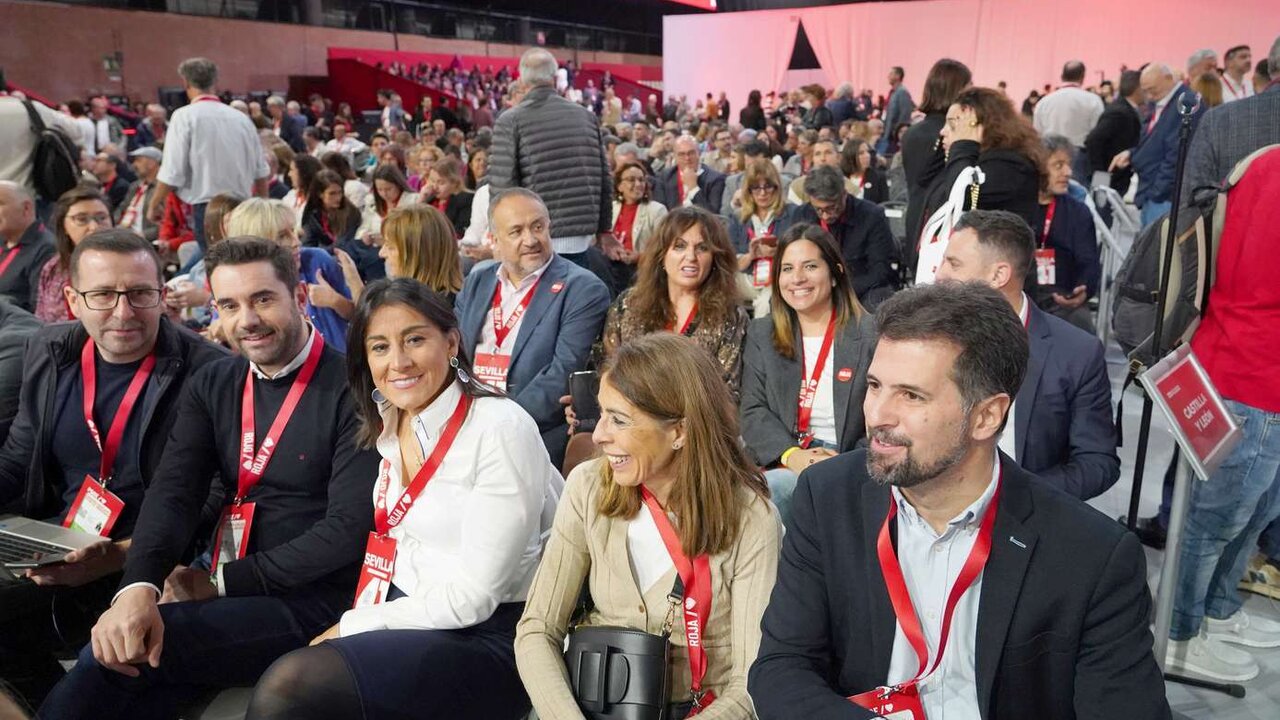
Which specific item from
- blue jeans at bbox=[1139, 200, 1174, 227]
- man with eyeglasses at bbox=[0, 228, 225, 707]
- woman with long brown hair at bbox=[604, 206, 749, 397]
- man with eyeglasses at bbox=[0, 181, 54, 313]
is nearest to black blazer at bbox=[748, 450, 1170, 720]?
woman with long brown hair at bbox=[604, 206, 749, 397]

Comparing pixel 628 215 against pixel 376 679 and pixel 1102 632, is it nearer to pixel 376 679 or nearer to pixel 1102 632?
pixel 376 679

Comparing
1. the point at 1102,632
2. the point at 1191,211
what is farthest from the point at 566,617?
the point at 1191,211

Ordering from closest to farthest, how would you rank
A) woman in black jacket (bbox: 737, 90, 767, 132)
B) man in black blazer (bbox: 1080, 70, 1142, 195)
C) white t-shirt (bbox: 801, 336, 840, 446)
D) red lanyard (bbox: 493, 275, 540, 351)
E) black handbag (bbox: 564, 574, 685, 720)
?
black handbag (bbox: 564, 574, 685, 720), white t-shirt (bbox: 801, 336, 840, 446), red lanyard (bbox: 493, 275, 540, 351), man in black blazer (bbox: 1080, 70, 1142, 195), woman in black jacket (bbox: 737, 90, 767, 132)

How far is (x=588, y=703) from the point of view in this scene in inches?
76.0

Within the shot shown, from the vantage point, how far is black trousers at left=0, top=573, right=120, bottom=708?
240cm

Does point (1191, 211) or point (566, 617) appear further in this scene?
point (1191, 211)

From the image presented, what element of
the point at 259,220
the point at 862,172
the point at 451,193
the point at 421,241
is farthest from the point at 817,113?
the point at 259,220

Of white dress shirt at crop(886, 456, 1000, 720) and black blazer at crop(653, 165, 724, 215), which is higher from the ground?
black blazer at crop(653, 165, 724, 215)

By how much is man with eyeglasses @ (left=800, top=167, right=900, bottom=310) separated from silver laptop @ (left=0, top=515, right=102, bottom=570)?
12.1 ft

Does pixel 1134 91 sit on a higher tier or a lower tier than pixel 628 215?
higher

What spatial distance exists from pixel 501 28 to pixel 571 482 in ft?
82.2

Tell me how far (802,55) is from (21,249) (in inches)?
693

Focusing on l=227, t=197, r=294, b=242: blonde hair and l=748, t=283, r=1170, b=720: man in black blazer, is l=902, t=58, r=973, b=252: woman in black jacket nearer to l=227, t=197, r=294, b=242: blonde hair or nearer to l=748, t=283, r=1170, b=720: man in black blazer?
l=748, t=283, r=1170, b=720: man in black blazer

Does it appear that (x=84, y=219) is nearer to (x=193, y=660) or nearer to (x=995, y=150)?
(x=193, y=660)
